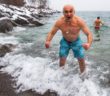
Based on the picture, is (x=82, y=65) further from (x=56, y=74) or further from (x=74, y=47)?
(x=56, y=74)

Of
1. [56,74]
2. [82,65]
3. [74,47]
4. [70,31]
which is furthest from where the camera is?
[56,74]

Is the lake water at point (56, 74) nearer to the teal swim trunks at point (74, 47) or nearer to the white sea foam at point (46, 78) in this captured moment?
the white sea foam at point (46, 78)

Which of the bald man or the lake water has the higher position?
the bald man

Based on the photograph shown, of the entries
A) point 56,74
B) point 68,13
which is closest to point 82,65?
point 56,74

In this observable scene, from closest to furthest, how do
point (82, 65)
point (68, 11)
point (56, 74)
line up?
point (68, 11) < point (82, 65) < point (56, 74)

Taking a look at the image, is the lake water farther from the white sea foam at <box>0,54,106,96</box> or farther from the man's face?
the man's face

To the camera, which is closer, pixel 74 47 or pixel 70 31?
pixel 70 31

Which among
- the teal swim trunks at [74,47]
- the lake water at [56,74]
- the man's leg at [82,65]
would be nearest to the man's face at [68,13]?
the teal swim trunks at [74,47]

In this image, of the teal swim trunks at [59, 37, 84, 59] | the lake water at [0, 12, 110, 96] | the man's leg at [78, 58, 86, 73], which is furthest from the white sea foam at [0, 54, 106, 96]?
the teal swim trunks at [59, 37, 84, 59]

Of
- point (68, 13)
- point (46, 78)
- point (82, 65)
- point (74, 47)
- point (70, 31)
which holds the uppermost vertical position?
point (68, 13)

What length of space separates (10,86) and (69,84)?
5.02 feet

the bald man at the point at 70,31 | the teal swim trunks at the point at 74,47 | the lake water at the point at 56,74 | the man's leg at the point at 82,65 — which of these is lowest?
the lake water at the point at 56,74

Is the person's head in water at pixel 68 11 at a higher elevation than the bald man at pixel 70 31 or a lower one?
higher

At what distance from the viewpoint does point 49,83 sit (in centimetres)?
679
